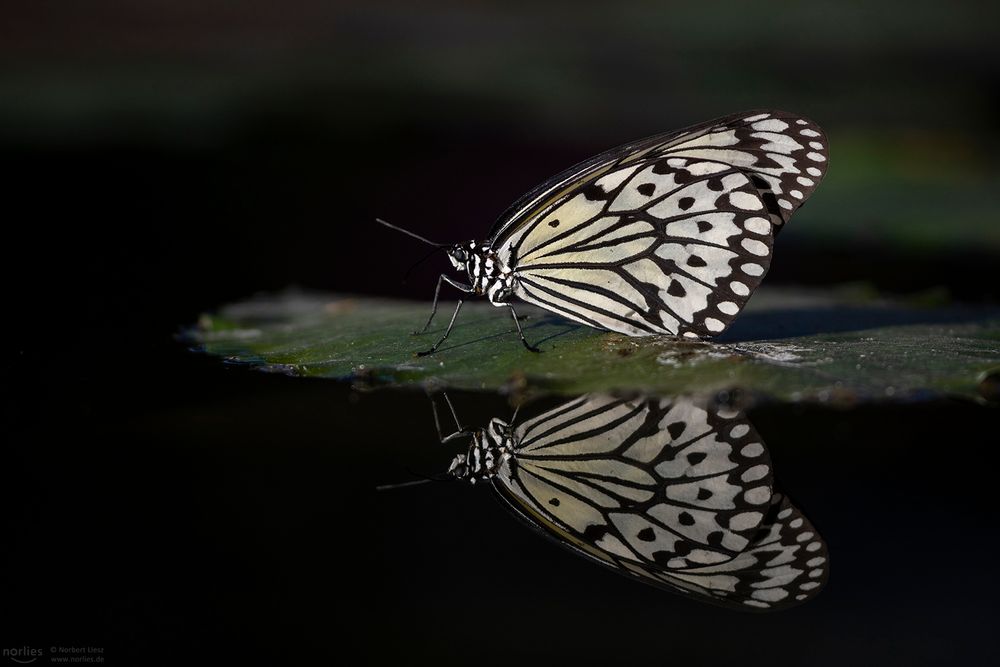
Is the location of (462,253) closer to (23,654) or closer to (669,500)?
(669,500)

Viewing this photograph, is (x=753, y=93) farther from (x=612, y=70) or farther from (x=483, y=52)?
(x=483, y=52)

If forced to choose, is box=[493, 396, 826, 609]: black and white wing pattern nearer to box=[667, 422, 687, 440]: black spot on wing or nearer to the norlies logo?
box=[667, 422, 687, 440]: black spot on wing

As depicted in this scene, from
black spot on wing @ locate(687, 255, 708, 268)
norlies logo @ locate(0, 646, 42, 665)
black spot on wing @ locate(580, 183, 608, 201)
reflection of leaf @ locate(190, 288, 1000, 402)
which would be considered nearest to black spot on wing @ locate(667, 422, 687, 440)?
reflection of leaf @ locate(190, 288, 1000, 402)

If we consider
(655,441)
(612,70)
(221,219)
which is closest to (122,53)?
(221,219)

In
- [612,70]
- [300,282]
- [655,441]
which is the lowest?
[655,441]

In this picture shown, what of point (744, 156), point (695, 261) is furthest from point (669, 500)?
point (744, 156)

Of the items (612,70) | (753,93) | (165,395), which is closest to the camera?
(165,395)
